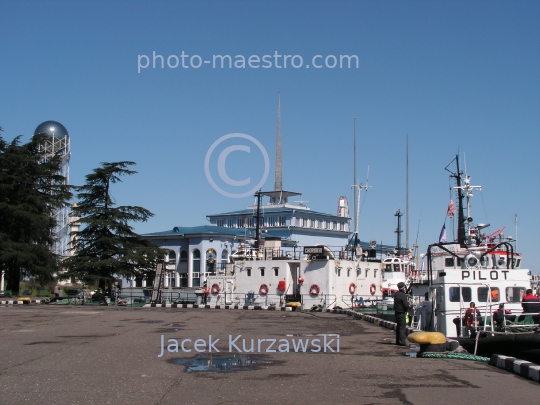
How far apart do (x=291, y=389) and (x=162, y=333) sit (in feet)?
34.7

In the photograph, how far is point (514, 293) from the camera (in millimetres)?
19672

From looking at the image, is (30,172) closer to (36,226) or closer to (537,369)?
(36,226)

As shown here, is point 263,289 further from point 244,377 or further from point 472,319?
point 244,377

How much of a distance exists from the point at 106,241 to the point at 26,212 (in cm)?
756

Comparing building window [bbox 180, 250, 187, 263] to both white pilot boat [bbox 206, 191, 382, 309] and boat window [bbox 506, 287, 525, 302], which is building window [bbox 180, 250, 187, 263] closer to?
white pilot boat [bbox 206, 191, 382, 309]

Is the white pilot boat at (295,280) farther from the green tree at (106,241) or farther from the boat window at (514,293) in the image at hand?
the boat window at (514,293)

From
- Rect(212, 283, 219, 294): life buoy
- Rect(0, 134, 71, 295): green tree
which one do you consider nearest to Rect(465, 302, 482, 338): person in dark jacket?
Rect(212, 283, 219, 294): life buoy

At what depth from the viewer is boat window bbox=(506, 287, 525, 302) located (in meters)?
19.6

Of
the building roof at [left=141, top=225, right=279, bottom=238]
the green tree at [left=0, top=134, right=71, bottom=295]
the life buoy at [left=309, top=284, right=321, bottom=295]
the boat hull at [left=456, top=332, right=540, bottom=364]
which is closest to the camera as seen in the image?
the boat hull at [left=456, top=332, right=540, bottom=364]

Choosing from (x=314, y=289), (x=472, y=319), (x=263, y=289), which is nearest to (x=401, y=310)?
(x=472, y=319)

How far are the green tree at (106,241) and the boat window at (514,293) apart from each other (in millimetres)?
40452

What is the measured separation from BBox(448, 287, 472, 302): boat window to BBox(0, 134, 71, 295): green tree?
3910 centimetres

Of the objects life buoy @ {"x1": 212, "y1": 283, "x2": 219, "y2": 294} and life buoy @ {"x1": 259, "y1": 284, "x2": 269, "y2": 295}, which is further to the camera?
life buoy @ {"x1": 212, "y1": 283, "x2": 219, "y2": 294}

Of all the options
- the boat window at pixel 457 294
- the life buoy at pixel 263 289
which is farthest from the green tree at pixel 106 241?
the boat window at pixel 457 294
